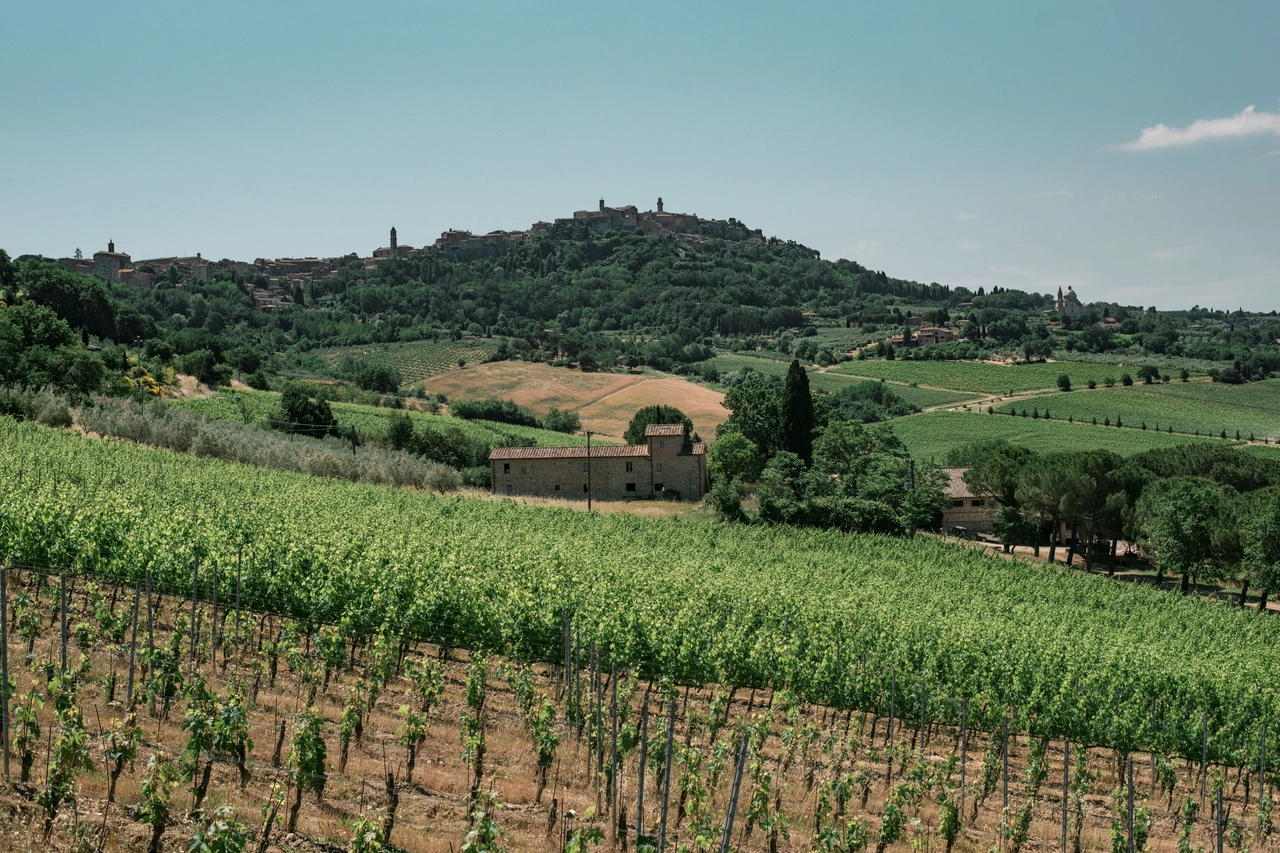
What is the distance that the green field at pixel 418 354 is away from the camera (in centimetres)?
9888

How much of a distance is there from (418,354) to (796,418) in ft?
214

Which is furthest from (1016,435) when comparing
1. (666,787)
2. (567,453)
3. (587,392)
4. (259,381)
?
(666,787)

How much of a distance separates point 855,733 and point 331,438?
39.6 meters

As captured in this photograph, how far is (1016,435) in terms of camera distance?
7081 centimetres

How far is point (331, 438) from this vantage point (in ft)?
163

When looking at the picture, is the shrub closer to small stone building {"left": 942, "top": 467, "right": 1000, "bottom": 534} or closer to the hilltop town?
small stone building {"left": 942, "top": 467, "right": 1000, "bottom": 534}

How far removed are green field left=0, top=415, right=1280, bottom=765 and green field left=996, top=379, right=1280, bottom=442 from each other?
51.8 metres

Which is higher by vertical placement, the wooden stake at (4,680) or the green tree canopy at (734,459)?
the wooden stake at (4,680)


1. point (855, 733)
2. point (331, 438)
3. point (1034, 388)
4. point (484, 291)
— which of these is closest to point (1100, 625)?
point (855, 733)

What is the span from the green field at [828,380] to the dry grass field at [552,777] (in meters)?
66.2

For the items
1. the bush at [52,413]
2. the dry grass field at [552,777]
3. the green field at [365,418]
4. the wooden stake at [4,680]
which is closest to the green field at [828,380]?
the green field at [365,418]

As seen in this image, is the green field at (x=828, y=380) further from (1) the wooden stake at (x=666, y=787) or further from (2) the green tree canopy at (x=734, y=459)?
(1) the wooden stake at (x=666, y=787)

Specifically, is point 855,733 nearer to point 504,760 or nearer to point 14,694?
point 504,760

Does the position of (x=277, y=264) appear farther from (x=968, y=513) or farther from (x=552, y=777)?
(x=552, y=777)
